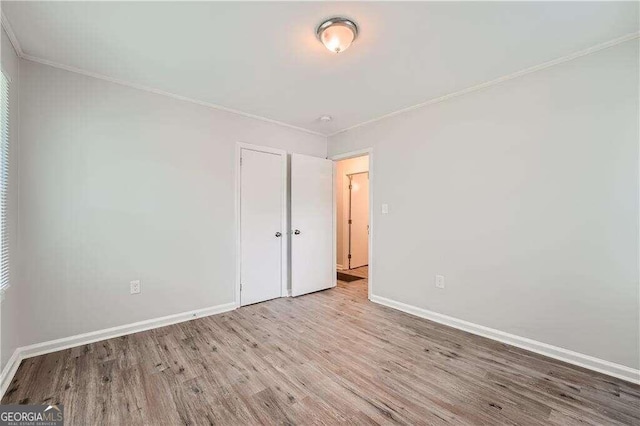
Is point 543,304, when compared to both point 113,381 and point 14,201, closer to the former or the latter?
point 113,381

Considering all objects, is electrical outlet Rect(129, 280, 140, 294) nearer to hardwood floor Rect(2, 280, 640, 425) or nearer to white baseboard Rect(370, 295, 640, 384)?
hardwood floor Rect(2, 280, 640, 425)

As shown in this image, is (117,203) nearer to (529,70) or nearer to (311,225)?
(311,225)

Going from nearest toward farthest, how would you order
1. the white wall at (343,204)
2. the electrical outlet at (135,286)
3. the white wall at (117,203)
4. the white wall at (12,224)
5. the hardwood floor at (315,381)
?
the hardwood floor at (315,381) < the white wall at (12,224) < the white wall at (117,203) < the electrical outlet at (135,286) < the white wall at (343,204)

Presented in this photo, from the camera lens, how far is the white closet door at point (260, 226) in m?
3.50

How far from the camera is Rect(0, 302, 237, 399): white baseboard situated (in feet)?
6.46

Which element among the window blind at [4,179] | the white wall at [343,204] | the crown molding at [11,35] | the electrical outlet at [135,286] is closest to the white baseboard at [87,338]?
the electrical outlet at [135,286]

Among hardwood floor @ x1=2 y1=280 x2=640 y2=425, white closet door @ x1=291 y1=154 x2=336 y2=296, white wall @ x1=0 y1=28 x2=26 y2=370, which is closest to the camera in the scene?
hardwood floor @ x1=2 y1=280 x2=640 y2=425

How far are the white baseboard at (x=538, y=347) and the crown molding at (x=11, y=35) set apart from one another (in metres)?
4.21

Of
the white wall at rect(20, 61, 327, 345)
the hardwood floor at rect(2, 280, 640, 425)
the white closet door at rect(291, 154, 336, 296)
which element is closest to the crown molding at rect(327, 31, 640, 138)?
the white closet door at rect(291, 154, 336, 296)

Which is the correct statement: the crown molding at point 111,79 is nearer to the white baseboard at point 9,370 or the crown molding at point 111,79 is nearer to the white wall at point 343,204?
the white wall at point 343,204

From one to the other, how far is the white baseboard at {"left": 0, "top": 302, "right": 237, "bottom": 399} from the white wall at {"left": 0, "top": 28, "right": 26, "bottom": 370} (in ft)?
0.31

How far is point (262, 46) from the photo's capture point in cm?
210

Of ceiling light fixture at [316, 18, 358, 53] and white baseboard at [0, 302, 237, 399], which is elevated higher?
ceiling light fixture at [316, 18, 358, 53]

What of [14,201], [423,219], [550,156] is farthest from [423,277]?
[14,201]
